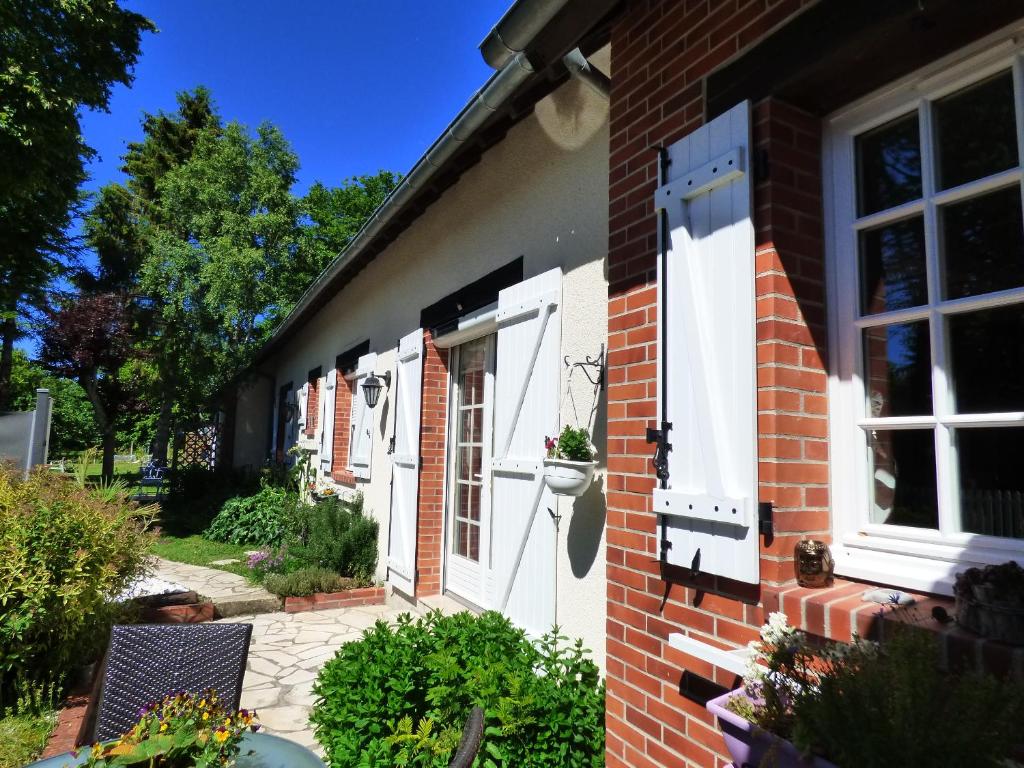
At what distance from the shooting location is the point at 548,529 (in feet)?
10.5

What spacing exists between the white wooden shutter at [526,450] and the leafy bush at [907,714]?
2.01m

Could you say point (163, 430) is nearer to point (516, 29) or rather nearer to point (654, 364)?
point (516, 29)

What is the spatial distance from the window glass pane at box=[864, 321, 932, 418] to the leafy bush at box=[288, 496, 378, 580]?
542 cm

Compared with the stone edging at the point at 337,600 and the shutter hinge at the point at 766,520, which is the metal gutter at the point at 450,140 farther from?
the stone edging at the point at 337,600

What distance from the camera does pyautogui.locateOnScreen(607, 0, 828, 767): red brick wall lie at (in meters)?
1.84

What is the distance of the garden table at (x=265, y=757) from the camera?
1730 mm

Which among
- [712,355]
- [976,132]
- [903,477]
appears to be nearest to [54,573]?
[712,355]

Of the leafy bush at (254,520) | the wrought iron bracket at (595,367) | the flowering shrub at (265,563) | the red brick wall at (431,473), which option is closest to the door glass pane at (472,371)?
the red brick wall at (431,473)

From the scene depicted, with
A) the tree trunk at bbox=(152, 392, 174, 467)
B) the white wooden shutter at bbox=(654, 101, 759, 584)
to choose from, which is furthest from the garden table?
Answer: the tree trunk at bbox=(152, 392, 174, 467)

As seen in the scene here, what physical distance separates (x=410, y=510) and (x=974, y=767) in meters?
4.58

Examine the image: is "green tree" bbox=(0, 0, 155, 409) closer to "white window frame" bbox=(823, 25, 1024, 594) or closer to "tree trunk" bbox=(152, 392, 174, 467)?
"tree trunk" bbox=(152, 392, 174, 467)

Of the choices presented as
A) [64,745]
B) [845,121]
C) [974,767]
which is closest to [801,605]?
[974,767]

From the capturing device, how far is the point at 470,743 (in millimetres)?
1502

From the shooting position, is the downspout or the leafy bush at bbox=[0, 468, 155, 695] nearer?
the downspout
